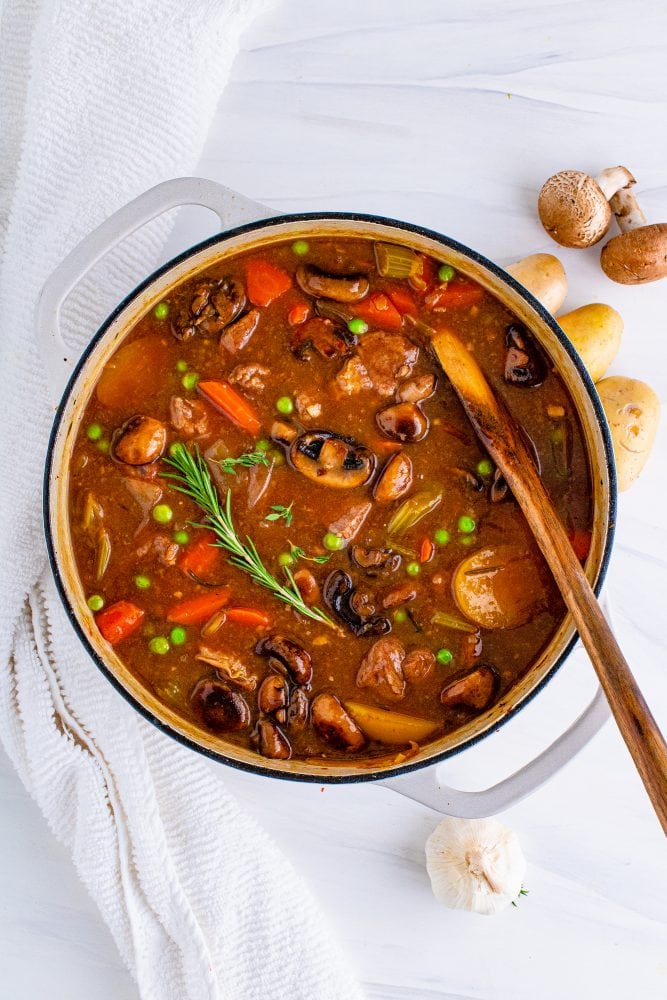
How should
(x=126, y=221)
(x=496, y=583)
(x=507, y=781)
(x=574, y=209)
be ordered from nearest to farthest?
(x=126, y=221), (x=507, y=781), (x=496, y=583), (x=574, y=209)

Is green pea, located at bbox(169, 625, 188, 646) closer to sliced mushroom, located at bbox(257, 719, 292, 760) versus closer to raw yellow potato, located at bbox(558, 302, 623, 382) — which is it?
sliced mushroom, located at bbox(257, 719, 292, 760)

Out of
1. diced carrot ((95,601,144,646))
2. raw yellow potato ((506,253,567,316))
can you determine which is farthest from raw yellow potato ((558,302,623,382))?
diced carrot ((95,601,144,646))

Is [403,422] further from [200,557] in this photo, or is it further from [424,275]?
[200,557]

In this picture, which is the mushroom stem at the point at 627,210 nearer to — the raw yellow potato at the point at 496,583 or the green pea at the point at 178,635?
the raw yellow potato at the point at 496,583

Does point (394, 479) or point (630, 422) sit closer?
point (394, 479)

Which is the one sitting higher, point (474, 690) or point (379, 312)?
point (379, 312)

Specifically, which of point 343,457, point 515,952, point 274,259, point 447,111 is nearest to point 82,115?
point 274,259

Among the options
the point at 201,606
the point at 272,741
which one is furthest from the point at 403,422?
the point at 272,741
